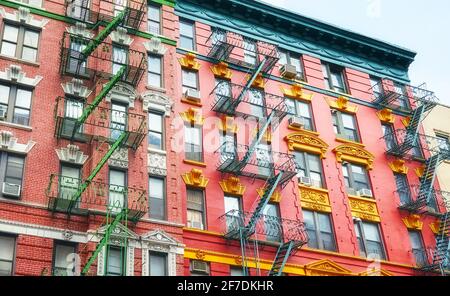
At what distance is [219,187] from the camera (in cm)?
2497

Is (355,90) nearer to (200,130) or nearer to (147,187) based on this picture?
(200,130)

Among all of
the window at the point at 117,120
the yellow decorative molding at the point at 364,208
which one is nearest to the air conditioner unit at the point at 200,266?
the window at the point at 117,120

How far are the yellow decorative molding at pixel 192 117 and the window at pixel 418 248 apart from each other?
1199 cm

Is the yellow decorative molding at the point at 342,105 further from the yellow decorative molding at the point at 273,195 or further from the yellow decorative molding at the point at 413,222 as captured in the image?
the yellow decorative molding at the point at 273,195

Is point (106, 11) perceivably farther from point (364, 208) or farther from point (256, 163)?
point (364, 208)

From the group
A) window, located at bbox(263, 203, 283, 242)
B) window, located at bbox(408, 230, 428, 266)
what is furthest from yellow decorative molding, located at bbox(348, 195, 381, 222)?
window, located at bbox(263, 203, 283, 242)

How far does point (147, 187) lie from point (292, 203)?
721cm

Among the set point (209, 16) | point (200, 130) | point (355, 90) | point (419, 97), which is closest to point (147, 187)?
point (200, 130)

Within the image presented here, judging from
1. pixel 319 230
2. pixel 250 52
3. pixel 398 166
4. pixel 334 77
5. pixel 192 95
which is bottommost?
pixel 319 230

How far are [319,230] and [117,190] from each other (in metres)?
9.80

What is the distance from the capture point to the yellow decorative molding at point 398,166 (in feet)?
99.6

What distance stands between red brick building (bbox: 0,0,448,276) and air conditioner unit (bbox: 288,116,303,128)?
0.10m

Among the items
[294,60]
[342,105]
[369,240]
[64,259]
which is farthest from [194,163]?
[294,60]

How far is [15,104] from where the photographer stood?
2219cm
